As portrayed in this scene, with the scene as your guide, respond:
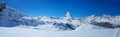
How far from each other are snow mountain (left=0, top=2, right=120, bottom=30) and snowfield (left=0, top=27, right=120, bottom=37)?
8cm

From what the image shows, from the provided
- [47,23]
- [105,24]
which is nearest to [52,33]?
[47,23]

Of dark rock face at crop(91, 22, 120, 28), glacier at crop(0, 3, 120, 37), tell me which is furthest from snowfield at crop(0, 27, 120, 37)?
dark rock face at crop(91, 22, 120, 28)

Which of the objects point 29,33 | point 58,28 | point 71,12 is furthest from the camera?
point 71,12

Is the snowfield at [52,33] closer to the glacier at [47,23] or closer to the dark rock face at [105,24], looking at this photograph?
the glacier at [47,23]

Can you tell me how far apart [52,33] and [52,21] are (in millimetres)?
180

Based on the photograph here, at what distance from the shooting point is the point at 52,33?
1607 millimetres

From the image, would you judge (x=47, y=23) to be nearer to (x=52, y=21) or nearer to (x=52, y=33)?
(x=52, y=21)

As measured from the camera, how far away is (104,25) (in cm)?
181

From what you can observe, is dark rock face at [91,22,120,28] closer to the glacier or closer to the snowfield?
the glacier

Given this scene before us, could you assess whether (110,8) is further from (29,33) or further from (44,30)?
(29,33)

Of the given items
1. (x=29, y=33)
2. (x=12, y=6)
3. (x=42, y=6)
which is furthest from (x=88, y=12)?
(x=12, y=6)

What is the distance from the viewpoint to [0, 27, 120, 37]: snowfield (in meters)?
1.49

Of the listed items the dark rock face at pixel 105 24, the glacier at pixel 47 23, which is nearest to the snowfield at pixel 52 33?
the glacier at pixel 47 23

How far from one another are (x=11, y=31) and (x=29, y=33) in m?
0.21
